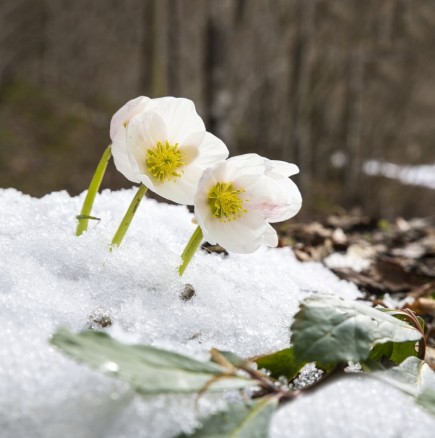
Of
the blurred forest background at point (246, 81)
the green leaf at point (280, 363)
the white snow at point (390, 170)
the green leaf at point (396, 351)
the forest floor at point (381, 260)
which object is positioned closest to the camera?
the green leaf at point (280, 363)

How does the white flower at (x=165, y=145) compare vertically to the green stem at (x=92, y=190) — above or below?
above

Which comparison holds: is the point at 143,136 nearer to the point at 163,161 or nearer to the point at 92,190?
the point at 163,161

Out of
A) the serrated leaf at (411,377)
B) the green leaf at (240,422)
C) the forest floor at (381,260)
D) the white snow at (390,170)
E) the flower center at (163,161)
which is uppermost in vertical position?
the flower center at (163,161)

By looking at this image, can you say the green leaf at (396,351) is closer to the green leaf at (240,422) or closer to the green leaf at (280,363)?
the green leaf at (280,363)

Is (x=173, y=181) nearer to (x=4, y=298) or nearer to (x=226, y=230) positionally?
(x=226, y=230)

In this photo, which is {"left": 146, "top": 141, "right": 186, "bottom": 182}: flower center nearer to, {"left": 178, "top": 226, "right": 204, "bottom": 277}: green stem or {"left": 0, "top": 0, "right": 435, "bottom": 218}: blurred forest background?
{"left": 178, "top": 226, "right": 204, "bottom": 277}: green stem

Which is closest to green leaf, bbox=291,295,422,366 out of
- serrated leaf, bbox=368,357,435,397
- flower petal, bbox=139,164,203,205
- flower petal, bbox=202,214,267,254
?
serrated leaf, bbox=368,357,435,397

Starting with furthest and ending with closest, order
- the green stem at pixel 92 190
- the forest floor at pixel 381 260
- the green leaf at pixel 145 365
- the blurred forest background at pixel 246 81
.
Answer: the blurred forest background at pixel 246 81
the forest floor at pixel 381 260
the green stem at pixel 92 190
the green leaf at pixel 145 365

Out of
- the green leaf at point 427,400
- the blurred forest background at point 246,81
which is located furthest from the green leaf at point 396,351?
the blurred forest background at point 246,81

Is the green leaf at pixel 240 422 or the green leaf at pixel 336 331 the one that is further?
the green leaf at pixel 336 331
